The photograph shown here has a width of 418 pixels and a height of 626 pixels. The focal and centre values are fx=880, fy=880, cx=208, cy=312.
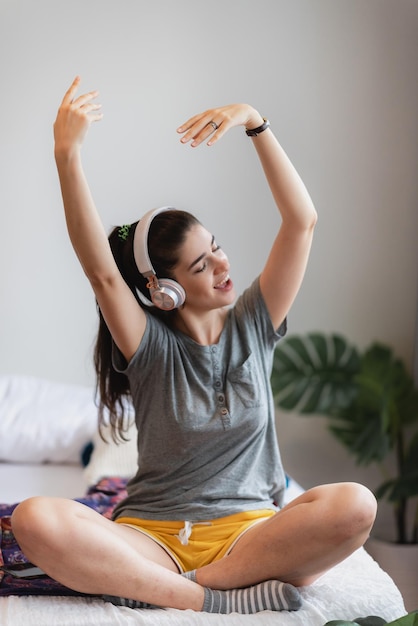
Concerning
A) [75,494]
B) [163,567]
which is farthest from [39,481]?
[163,567]

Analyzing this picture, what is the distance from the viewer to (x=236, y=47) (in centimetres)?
278

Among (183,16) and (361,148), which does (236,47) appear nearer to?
(183,16)

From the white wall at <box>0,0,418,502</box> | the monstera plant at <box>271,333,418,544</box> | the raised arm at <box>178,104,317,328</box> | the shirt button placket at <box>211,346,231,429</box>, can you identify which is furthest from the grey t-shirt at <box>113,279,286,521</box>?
the white wall at <box>0,0,418,502</box>

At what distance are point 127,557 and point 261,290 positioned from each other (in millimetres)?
585

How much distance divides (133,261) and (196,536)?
1.70ft

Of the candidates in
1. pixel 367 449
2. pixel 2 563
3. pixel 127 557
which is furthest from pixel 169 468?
pixel 367 449

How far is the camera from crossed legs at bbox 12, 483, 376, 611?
4.62 ft

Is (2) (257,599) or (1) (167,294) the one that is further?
(1) (167,294)

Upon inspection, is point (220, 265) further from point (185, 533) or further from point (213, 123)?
point (185, 533)

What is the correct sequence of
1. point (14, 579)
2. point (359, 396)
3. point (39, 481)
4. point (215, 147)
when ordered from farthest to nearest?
point (215, 147), point (359, 396), point (39, 481), point (14, 579)

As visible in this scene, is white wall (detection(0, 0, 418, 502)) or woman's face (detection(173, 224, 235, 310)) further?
white wall (detection(0, 0, 418, 502))

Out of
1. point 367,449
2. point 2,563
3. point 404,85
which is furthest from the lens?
point 404,85

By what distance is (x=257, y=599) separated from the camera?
4.72 feet

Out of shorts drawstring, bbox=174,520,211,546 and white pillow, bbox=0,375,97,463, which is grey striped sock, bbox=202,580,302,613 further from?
white pillow, bbox=0,375,97,463
